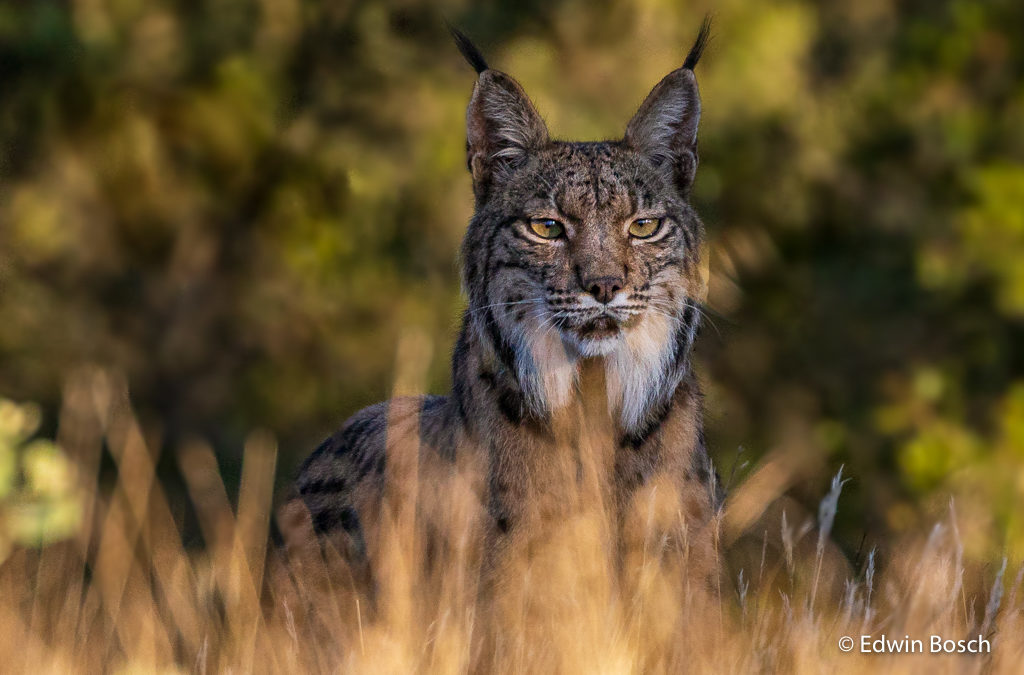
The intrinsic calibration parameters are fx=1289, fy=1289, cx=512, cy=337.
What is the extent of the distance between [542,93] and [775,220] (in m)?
1.69

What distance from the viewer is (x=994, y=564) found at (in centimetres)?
590

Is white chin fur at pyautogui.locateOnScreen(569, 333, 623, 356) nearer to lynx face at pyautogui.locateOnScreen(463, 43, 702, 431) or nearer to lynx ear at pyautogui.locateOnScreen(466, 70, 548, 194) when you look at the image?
lynx face at pyautogui.locateOnScreen(463, 43, 702, 431)

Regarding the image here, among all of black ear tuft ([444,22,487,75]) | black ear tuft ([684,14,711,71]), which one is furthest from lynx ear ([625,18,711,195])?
black ear tuft ([444,22,487,75])

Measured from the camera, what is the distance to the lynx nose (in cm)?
429

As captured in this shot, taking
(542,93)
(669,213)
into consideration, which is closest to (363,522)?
(669,213)

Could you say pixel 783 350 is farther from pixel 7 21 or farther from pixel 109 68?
pixel 7 21

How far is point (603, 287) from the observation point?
4.29 meters

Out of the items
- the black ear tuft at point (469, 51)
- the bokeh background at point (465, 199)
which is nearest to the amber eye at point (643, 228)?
the black ear tuft at point (469, 51)

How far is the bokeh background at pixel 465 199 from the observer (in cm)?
746

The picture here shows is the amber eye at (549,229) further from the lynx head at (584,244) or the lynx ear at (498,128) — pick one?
the lynx ear at (498,128)

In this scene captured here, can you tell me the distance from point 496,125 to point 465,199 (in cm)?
345

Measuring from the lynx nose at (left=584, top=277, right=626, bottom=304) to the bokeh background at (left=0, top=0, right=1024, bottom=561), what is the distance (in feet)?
9.61

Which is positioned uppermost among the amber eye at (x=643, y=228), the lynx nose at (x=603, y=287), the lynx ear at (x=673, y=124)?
the lynx ear at (x=673, y=124)

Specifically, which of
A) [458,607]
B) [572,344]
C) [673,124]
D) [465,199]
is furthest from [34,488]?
[465,199]
